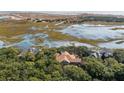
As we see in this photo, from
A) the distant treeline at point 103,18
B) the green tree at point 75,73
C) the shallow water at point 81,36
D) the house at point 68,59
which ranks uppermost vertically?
the distant treeline at point 103,18

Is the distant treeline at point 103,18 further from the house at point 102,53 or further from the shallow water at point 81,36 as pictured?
the house at point 102,53

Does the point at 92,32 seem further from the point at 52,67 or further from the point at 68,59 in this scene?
the point at 52,67

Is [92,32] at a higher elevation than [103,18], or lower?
lower

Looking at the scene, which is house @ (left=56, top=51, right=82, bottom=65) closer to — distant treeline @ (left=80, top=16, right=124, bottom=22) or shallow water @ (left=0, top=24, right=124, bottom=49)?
shallow water @ (left=0, top=24, right=124, bottom=49)

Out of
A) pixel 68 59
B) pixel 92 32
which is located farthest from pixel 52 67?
pixel 92 32

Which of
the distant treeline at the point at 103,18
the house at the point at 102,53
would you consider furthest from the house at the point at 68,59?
the distant treeline at the point at 103,18

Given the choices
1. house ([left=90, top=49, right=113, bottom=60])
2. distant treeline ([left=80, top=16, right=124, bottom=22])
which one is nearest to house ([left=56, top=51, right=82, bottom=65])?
house ([left=90, top=49, right=113, bottom=60])
